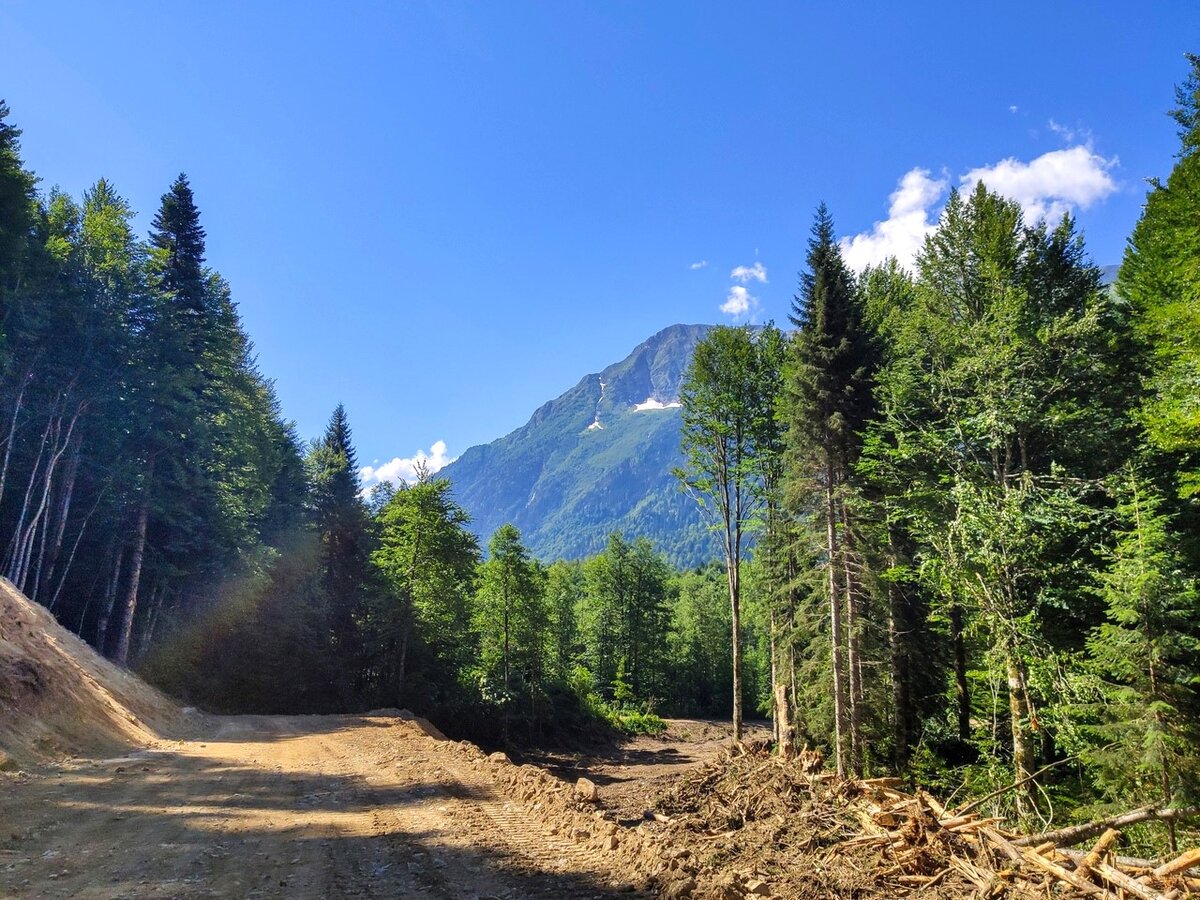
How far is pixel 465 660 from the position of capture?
1284 inches

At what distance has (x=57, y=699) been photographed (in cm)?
1355

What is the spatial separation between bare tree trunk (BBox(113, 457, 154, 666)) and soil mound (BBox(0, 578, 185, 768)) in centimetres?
440

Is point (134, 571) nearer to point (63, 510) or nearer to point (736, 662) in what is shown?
point (63, 510)

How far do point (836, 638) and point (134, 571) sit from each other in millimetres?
26928

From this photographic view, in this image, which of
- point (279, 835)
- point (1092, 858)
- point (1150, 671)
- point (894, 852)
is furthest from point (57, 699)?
point (1150, 671)

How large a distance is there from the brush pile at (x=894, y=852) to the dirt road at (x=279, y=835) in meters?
1.95

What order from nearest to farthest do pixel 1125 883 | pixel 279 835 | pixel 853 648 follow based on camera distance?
pixel 1125 883
pixel 279 835
pixel 853 648

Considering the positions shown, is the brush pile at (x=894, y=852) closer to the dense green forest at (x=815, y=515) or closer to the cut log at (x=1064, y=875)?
the cut log at (x=1064, y=875)

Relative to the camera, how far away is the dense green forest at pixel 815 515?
12953mm

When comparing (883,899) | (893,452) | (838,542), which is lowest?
(883,899)

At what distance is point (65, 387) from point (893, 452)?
96.8ft

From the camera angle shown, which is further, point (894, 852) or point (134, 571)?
point (134, 571)

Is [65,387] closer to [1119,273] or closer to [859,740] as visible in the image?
[859,740]

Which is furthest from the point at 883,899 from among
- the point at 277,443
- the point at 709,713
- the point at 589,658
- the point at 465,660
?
the point at 709,713
